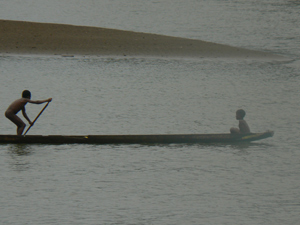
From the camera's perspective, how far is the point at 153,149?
703 inches

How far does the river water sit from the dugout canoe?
0.57 ft

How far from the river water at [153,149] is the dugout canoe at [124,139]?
17 centimetres

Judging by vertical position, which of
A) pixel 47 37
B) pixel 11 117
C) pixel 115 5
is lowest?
pixel 11 117

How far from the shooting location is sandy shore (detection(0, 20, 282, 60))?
1379 inches

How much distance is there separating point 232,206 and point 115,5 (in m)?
62.8

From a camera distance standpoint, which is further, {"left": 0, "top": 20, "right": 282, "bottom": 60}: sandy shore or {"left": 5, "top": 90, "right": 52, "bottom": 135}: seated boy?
{"left": 0, "top": 20, "right": 282, "bottom": 60}: sandy shore

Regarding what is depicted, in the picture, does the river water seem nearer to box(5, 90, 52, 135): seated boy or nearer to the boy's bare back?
box(5, 90, 52, 135): seated boy

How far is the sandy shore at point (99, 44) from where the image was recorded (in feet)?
115

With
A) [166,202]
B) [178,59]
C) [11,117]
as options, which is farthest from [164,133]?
[178,59]

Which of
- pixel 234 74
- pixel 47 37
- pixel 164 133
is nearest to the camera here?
pixel 164 133

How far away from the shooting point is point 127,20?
56.8 metres

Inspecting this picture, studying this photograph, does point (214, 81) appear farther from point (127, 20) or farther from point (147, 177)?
point (127, 20)

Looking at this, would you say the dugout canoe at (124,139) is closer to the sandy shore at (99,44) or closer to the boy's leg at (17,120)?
the boy's leg at (17,120)

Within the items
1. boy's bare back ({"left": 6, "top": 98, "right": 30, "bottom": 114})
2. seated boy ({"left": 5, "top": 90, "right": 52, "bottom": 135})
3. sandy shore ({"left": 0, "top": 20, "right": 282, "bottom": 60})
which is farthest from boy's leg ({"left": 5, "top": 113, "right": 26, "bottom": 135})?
sandy shore ({"left": 0, "top": 20, "right": 282, "bottom": 60})
